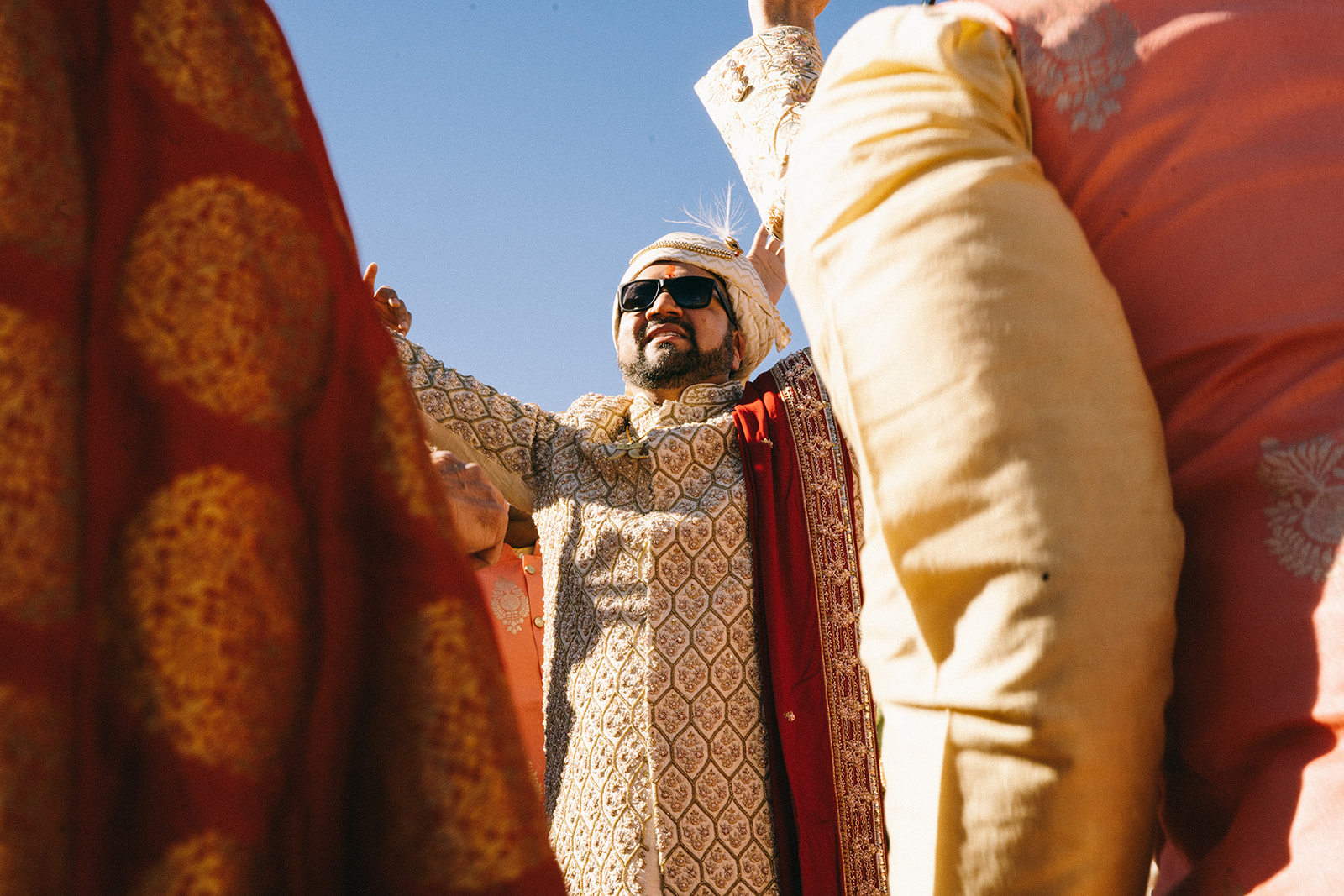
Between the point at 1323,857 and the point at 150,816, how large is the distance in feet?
1.79

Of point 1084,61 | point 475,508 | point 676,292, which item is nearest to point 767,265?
point 676,292

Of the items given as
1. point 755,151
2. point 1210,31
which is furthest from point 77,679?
point 755,151

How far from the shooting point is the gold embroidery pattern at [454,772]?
485 mm

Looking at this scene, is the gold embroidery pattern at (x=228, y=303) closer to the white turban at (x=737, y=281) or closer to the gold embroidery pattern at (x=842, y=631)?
the gold embroidery pattern at (x=842, y=631)

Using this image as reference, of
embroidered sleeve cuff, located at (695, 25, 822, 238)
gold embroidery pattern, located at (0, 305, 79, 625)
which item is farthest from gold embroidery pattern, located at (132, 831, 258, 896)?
embroidered sleeve cuff, located at (695, 25, 822, 238)

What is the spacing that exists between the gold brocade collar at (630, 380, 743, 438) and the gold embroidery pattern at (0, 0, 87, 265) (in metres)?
2.29

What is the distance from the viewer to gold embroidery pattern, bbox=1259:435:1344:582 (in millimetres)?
592

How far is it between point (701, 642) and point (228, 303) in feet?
6.10

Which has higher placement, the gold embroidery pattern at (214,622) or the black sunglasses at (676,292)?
the black sunglasses at (676,292)

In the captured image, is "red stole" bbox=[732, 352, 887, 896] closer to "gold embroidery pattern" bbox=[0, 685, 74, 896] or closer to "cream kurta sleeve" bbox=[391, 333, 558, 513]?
"cream kurta sleeve" bbox=[391, 333, 558, 513]

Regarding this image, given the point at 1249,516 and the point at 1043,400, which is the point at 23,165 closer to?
the point at 1043,400

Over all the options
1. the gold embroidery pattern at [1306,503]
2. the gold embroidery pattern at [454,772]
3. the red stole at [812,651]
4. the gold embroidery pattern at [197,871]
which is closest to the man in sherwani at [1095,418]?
the gold embroidery pattern at [1306,503]

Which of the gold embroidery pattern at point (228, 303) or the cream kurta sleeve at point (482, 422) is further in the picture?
the cream kurta sleeve at point (482, 422)

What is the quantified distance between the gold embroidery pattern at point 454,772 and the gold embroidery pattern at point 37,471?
0.15 metres
